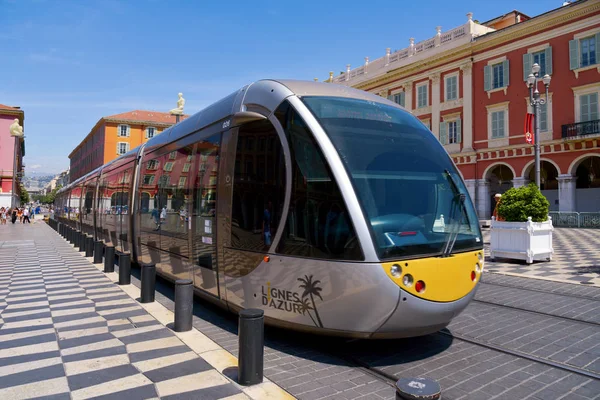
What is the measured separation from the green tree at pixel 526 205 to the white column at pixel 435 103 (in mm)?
22169

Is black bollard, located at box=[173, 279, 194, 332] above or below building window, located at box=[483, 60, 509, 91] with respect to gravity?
below

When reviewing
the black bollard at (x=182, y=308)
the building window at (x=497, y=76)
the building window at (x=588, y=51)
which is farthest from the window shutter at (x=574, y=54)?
the black bollard at (x=182, y=308)

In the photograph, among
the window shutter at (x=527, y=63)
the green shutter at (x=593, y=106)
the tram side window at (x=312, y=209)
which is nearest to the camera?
the tram side window at (x=312, y=209)

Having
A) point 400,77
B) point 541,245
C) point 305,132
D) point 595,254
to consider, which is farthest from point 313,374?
point 400,77

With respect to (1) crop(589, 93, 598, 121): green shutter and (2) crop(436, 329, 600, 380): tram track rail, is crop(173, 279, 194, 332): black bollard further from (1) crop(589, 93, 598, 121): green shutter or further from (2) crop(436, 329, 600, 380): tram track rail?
(1) crop(589, 93, 598, 121): green shutter

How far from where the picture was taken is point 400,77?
1377 inches

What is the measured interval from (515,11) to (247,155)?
35262 mm

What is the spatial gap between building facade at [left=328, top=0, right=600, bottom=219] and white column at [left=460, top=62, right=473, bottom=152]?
7 cm

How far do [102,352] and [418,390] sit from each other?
3.72 meters

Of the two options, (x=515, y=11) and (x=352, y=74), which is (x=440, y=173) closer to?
(x=515, y=11)

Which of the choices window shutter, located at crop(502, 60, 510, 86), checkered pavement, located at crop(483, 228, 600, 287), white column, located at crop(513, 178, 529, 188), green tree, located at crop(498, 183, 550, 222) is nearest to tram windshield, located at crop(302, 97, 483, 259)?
checkered pavement, located at crop(483, 228, 600, 287)

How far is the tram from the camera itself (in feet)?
12.4

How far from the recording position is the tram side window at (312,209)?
3.83m

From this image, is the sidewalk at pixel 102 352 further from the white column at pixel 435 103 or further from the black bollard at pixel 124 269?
the white column at pixel 435 103
